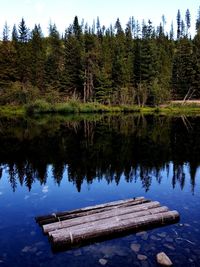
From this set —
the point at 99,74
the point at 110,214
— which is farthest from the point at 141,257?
the point at 99,74

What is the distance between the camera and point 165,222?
26.1 ft

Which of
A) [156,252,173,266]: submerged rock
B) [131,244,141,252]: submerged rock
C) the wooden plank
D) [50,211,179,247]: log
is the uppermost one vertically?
the wooden plank

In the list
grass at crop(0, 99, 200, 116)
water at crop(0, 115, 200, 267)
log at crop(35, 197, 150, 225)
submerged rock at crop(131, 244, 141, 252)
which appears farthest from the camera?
grass at crop(0, 99, 200, 116)

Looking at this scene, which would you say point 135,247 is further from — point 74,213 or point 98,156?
point 98,156

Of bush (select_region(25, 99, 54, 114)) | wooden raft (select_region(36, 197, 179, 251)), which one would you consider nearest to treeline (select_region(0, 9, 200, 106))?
bush (select_region(25, 99, 54, 114))

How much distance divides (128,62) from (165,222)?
6334 centimetres

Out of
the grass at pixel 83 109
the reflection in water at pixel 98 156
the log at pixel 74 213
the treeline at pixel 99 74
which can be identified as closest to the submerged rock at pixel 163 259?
the log at pixel 74 213

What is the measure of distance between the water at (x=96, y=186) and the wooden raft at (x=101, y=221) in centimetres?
23

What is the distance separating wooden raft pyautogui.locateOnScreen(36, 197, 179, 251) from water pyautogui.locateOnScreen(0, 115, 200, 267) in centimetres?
23

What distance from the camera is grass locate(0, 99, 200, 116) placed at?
51.8 meters

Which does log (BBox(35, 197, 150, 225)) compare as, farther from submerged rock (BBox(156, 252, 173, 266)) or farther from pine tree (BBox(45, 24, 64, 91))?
pine tree (BBox(45, 24, 64, 91))

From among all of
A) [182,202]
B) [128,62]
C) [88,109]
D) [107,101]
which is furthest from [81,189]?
[128,62]

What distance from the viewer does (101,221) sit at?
296 inches

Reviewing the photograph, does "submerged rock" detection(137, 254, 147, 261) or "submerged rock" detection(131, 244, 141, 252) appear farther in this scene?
"submerged rock" detection(131, 244, 141, 252)
